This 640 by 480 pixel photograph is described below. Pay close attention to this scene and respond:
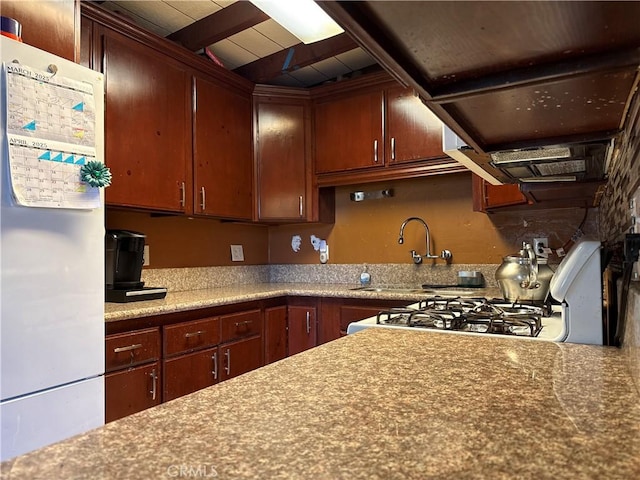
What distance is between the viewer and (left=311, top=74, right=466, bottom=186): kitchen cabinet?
281 cm

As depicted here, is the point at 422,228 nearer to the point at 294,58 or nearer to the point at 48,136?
the point at 294,58

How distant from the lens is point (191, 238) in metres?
3.01

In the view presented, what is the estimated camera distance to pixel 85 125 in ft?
5.22

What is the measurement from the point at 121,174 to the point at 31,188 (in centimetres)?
84

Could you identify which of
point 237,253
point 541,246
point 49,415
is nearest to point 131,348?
point 49,415

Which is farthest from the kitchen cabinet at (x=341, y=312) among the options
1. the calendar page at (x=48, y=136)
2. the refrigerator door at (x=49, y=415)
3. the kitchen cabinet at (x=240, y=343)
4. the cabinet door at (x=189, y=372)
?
the calendar page at (x=48, y=136)

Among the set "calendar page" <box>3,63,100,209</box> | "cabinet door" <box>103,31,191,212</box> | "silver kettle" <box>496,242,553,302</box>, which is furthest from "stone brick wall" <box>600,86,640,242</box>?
"cabinet door" <box>103,31,191,212</box>

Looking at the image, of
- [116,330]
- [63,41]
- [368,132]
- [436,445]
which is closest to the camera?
[436,445]

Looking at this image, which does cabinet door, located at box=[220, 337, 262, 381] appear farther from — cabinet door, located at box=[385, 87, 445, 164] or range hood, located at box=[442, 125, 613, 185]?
range hood, located at box=[442, 125, 613, 185]

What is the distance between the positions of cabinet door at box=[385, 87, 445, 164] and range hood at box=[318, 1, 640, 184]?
1.79 metres

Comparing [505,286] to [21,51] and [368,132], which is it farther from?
[21,51]

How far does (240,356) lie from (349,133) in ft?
5.29

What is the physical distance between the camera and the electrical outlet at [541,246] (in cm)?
272

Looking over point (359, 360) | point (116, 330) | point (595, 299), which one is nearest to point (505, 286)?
point (595, 299)
